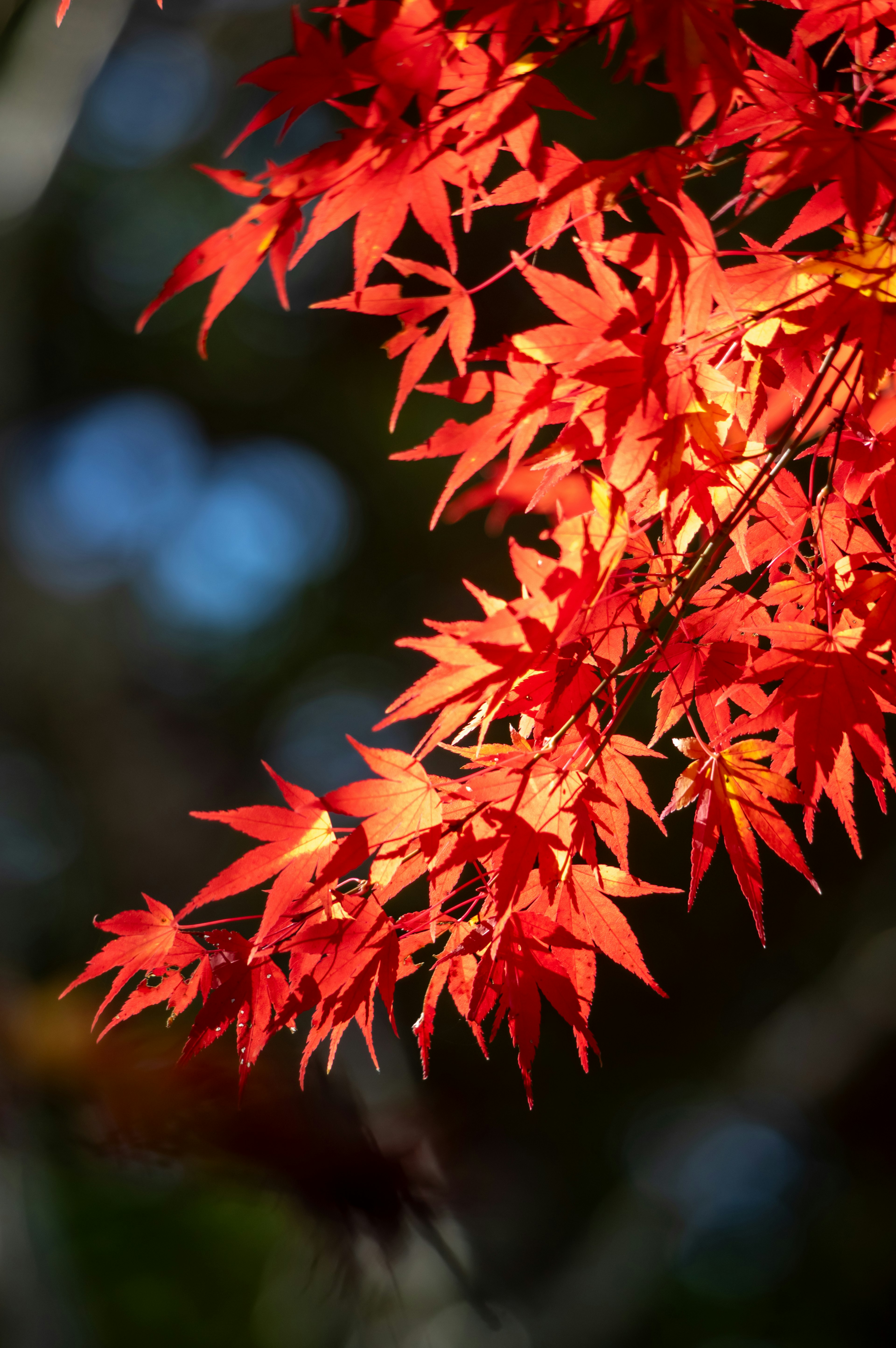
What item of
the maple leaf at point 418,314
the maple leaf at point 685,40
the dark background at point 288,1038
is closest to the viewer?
the maple leaf at point 685,40

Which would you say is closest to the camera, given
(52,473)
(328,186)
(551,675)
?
(328,186)

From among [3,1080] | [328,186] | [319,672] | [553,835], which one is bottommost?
[3,1080]

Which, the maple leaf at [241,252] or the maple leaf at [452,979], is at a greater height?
the maple leaf at [241,252]

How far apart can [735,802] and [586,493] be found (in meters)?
0.31

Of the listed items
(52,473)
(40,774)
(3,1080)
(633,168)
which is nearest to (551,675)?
(633,168)

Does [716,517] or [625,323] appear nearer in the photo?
[625,323]

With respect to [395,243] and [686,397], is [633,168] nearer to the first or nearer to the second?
[686,397]

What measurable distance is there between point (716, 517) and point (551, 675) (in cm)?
20

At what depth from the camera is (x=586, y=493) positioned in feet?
1.86

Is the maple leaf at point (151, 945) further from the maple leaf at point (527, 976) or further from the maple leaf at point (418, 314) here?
the maple leaf at point (418, 314)

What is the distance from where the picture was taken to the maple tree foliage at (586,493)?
521 millimetres

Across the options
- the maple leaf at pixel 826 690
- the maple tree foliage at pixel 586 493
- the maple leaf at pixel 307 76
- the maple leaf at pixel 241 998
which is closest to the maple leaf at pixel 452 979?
the maple tree foliage at pixel 586 493

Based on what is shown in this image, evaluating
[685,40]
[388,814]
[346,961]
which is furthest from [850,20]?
[346,961]

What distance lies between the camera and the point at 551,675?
25.8 inches
